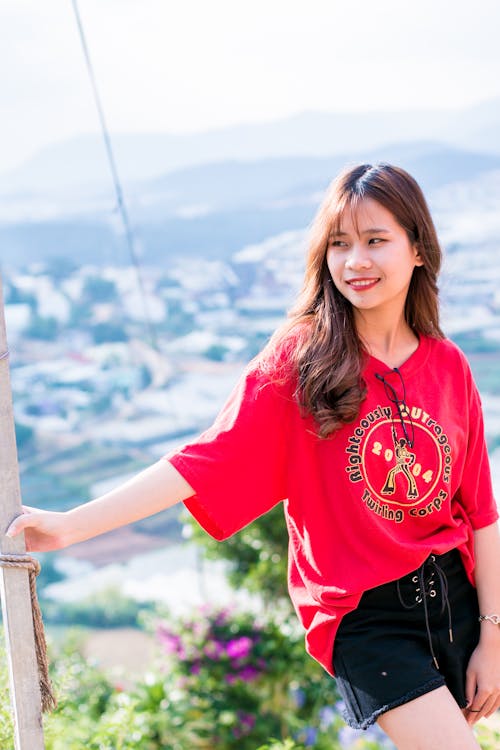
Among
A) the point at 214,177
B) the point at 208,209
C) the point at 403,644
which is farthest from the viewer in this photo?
the point at 214,177

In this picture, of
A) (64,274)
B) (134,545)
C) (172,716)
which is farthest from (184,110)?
(172,716)

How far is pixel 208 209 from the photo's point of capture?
509cm

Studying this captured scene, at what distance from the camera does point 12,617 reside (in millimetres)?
1464

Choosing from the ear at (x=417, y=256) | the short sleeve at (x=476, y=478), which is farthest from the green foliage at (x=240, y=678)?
the ear at (x=417, y=256)

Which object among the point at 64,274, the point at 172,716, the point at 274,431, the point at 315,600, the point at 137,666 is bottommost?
the point at 137,666

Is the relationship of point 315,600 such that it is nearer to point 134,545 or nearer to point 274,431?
point 274,431

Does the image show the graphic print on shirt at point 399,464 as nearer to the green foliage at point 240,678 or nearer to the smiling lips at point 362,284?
the smiling lips at point 362,284

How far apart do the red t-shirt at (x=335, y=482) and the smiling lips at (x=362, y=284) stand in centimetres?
14

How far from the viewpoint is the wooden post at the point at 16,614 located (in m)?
1.45

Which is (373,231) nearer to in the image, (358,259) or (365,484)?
(358,259)

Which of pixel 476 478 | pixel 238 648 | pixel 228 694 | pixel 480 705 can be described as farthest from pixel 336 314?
pixel 228 694

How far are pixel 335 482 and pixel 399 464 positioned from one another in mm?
128

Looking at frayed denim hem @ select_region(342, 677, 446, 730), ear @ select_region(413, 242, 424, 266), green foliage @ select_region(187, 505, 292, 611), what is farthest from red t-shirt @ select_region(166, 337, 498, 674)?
green foliage @ select_region(187, 505, 292, 611)

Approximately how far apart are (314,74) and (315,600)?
3.60 m
